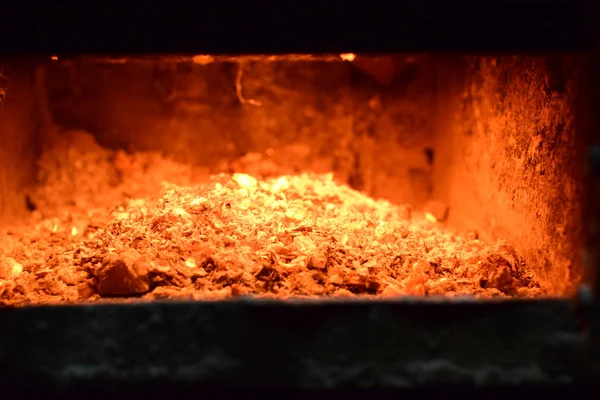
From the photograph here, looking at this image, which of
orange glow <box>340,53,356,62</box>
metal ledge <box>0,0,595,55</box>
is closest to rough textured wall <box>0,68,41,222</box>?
metal ledge <box>0,0,595,55</box>

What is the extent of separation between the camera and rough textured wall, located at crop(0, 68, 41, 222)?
243 centimetres

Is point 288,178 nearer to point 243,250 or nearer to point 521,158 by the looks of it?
point 243,250

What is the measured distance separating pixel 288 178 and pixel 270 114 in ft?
1.59

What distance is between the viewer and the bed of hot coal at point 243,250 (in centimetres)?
175

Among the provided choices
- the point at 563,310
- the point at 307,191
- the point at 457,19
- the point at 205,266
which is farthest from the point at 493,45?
the point at 307,191

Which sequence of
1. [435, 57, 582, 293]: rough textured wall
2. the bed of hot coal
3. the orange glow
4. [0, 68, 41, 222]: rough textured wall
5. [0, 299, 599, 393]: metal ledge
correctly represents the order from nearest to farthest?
[0, 299, 599, 393]: metal ledge → the orange glow → [435, 57, 582, 293]: rough textured wall → the bed of hot coal → [0, 68, 41, 222]: rough textured wall

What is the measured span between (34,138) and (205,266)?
1.48 m

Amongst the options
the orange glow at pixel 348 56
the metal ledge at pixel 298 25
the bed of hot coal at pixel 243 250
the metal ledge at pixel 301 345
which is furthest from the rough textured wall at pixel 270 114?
the metal ledge at pixel 301 345

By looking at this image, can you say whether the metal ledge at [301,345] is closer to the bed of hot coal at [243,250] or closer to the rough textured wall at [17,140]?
the bed of hot coal at [243,250]

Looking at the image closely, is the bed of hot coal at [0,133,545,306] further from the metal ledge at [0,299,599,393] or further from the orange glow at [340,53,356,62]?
the orange glow at [340,53,356,62]

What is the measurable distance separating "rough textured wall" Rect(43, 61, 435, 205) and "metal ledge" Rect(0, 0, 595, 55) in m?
1.74

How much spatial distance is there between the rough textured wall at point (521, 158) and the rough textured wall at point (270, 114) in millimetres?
325

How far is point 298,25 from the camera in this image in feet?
4.11

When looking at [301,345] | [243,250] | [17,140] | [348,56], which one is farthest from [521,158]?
[17,140]
